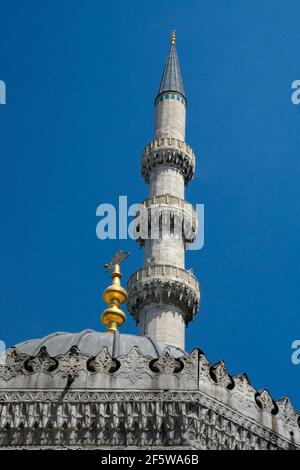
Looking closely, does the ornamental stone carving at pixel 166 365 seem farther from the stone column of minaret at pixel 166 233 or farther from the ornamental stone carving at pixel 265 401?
the stone column of minaret at pixel 166 233

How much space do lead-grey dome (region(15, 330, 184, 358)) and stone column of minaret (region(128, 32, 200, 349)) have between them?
1505cm

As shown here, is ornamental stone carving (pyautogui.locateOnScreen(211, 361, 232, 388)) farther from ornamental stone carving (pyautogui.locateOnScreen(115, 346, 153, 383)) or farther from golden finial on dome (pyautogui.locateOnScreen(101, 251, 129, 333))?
golden finial on dome (pyautogui.locateOnScreen(101, 251, 129, 333))

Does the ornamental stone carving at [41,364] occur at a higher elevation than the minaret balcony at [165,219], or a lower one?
lower

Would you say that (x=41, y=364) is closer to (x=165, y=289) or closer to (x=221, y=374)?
(x=221, y=374)

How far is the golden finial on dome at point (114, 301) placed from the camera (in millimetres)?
17672

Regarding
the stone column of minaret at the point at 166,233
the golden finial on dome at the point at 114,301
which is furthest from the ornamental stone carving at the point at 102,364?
the stone column of minaret at the point at 166,233

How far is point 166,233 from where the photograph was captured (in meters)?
31.6

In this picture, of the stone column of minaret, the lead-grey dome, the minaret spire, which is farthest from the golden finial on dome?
the minaret spire

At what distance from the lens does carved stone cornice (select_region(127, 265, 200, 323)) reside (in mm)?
30109

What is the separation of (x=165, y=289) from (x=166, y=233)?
2407 mm

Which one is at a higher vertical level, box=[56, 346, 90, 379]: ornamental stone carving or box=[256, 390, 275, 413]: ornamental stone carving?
box=[56, 346, 90, 379]: ornamental stone carving
